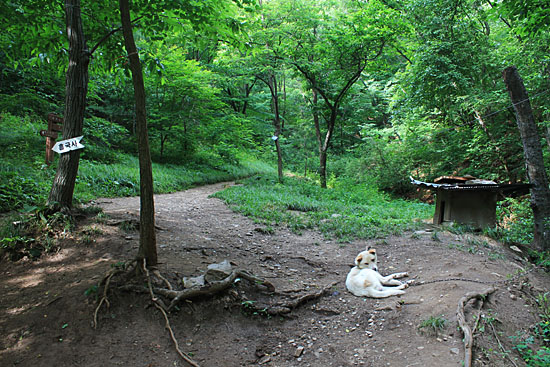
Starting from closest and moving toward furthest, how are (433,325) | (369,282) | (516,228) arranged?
1. (433,325)
2. (369,282)
3. (516,228)

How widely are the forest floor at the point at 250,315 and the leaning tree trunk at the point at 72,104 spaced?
24.5 inches

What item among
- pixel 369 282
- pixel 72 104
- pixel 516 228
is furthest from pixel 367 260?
pixel 516 228

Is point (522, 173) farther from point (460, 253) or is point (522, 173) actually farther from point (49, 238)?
point (49, 238)

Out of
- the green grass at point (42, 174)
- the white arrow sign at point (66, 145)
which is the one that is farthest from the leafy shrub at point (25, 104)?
the white arrow sign at point (66, 145)

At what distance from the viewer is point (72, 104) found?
4996 millimetres

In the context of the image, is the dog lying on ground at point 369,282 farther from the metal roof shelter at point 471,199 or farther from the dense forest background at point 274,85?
the metal roof shelter at point 471,199

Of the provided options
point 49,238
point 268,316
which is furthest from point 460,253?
point 49,238

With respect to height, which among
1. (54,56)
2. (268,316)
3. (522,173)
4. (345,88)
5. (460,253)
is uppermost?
(345,88)

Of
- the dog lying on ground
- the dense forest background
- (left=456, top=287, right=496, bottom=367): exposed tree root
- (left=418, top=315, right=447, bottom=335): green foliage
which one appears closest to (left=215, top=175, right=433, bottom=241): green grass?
the dog lying on ground

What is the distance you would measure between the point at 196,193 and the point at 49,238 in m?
7.02

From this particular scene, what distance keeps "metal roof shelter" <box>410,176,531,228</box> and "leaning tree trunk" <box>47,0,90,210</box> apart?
7.77 metres

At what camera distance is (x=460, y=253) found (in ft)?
18.9

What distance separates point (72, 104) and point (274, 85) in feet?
41.1

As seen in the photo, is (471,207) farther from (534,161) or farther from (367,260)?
(367,260)
